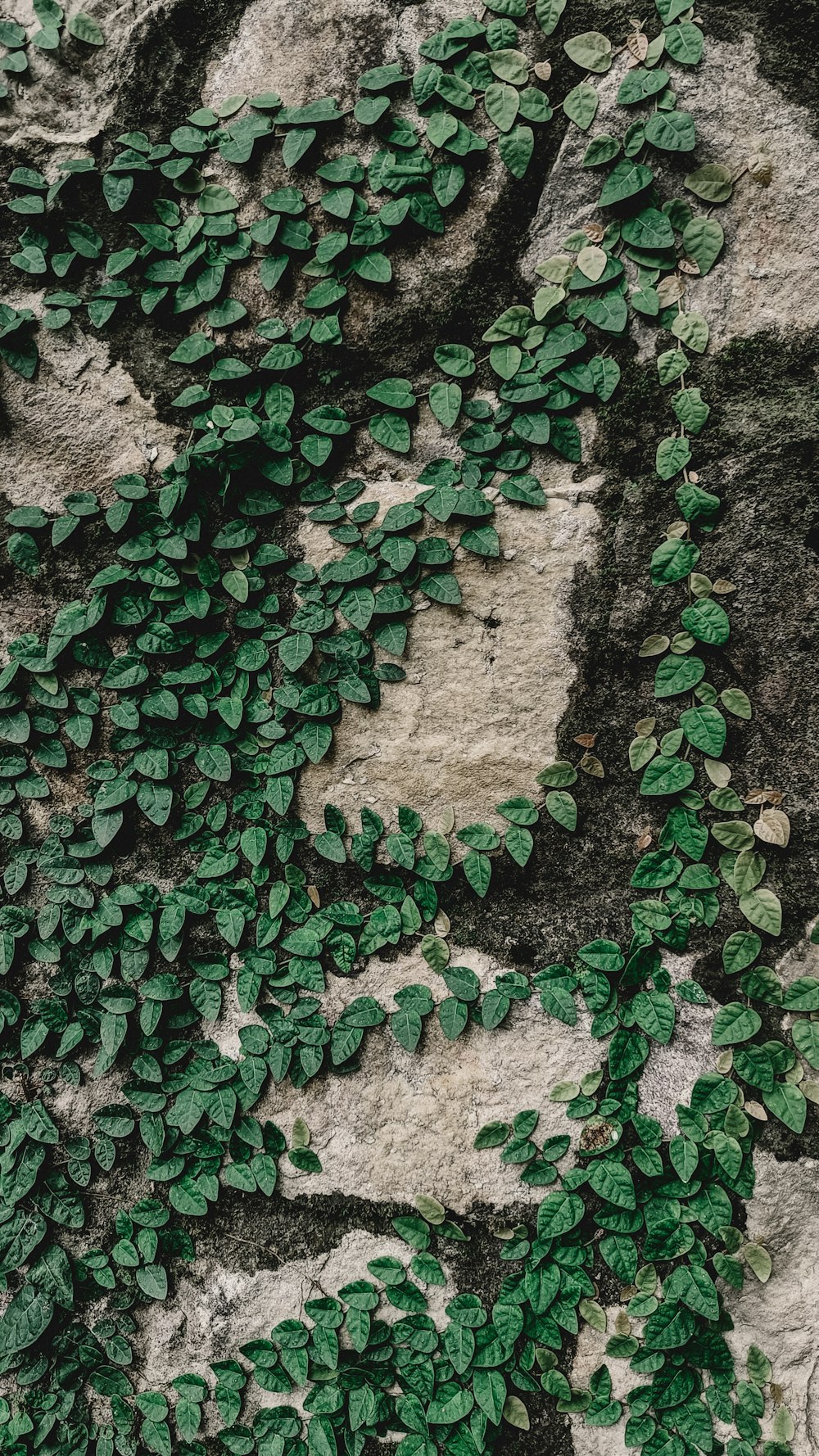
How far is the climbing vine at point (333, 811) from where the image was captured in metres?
1.70

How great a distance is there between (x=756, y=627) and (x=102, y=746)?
1.47 meters

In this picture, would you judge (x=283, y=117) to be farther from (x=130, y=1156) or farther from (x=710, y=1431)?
(x=710, y=1431)

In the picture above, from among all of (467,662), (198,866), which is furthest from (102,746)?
(467,662)

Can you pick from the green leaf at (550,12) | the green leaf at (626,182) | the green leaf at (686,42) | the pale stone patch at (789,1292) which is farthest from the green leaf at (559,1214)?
the green leaf at (550,12)

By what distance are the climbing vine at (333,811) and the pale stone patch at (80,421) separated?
5 cm

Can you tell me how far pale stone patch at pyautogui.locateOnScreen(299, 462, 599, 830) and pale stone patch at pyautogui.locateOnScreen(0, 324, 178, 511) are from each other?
0.45 metres

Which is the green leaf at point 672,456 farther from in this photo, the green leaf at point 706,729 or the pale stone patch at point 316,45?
the pale stone patch at point 316,45

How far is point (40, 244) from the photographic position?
1.89 meters

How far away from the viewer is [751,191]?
166cm

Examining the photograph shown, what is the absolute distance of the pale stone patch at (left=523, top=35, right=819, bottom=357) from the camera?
164cm

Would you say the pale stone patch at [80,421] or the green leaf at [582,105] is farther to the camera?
the pale stone patch at [80,421]

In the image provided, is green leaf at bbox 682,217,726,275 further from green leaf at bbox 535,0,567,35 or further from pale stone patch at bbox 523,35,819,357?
green leaf at bbox 535,0,567,35

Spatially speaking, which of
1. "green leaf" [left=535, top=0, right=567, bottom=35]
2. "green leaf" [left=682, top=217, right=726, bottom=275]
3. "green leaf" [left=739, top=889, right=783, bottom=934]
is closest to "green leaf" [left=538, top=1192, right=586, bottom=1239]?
"green leaf" [left=739, top=889, right=783, bottom=934]

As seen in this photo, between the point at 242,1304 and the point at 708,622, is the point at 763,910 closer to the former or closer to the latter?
the point at 708,622
